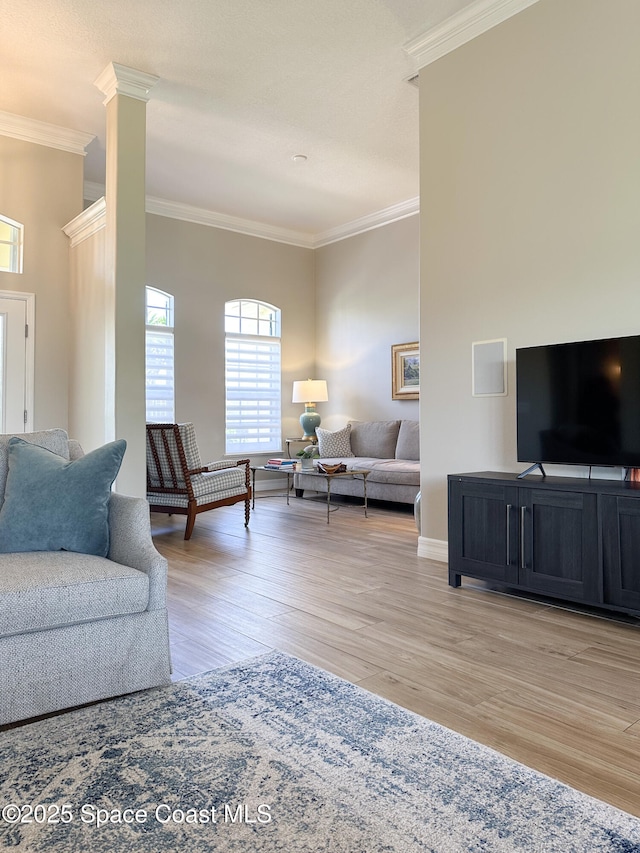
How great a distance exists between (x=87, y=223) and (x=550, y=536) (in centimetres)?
440

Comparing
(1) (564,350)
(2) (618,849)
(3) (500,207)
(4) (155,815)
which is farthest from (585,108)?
(4) (155,815)

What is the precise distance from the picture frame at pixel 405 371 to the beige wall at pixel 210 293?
1.63 meters

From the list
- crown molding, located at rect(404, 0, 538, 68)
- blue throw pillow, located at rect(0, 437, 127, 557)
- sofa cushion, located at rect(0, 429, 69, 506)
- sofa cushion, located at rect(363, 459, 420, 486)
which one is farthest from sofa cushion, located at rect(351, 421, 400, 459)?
blue throw pillow, located at rect(0, 437, 127, 557)

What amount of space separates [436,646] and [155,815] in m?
1.46

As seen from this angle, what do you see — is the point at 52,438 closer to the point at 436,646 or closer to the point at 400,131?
the point at 436,646

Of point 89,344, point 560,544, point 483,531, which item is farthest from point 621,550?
point 89,344

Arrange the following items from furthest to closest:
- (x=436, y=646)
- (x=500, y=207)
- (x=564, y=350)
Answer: (x=500, y=207) < (x=564, y=350) < (x=436, y=646)

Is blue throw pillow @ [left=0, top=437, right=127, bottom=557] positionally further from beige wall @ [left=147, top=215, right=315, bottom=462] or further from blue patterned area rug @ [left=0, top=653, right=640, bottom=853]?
beige wall @ [left=147, top=215, right=315, bottom=462]

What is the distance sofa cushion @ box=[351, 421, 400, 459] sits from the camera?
7.30 m

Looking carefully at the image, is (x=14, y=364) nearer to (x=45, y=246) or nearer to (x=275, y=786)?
(x=45, y=246)

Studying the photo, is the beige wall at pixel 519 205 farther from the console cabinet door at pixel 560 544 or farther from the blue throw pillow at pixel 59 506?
the blue throw pillow at pixel 59 506

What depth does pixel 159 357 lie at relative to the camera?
285 inches

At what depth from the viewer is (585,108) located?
3363 millimetres

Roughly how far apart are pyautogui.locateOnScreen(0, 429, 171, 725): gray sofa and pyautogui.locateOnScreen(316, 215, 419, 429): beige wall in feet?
18.0
